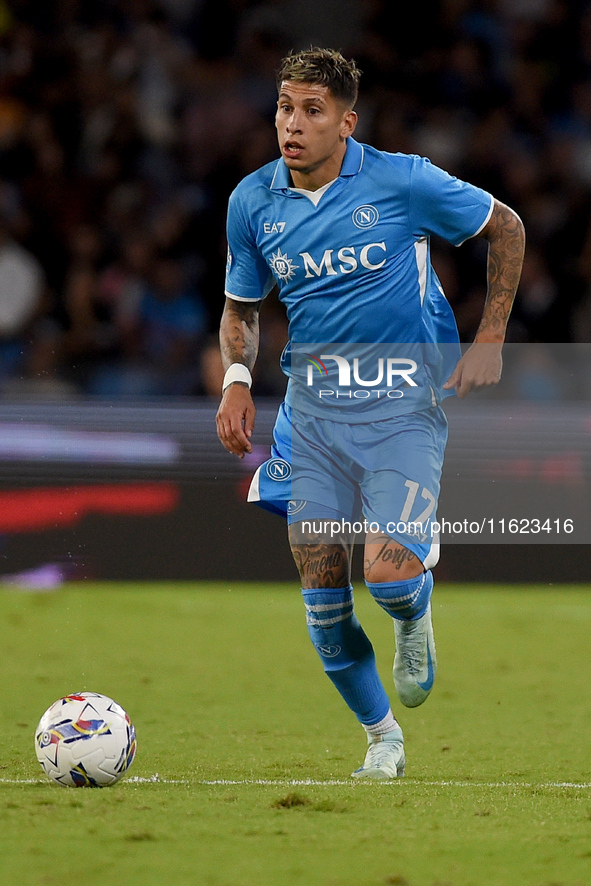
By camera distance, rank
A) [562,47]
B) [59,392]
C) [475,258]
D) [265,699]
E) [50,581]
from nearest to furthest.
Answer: [265,699] → [50,581] → [59,392] → [475,258] → [562,47]

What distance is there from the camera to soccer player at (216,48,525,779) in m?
4.23

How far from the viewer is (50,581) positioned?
7723 mm

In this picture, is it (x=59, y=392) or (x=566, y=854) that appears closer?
(x=566, y=854)

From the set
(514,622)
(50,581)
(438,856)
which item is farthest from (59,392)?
(438,856)

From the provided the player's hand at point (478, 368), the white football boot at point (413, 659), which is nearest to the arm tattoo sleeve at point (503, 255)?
the player's hand at point (478, 368)

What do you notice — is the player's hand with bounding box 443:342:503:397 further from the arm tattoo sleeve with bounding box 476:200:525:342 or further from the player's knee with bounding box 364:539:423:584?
the player's knee with bounding box 364:539:423:584

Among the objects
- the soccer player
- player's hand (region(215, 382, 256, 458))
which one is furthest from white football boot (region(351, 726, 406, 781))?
player's hand (region(215, 382, 256, 458))

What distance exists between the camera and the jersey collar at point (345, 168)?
4.33 metres

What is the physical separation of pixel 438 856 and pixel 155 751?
5.77 feet

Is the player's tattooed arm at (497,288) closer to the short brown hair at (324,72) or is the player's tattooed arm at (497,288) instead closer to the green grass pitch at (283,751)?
the short brown hair at (324,72)

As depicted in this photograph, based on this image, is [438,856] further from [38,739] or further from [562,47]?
[562,47]

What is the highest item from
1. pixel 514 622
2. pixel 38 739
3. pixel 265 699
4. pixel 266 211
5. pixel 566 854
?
pixel 266 211

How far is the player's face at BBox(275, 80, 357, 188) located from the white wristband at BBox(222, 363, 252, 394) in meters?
0.69

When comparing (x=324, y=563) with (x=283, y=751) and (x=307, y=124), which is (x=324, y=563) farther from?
(x=307, y=124)
